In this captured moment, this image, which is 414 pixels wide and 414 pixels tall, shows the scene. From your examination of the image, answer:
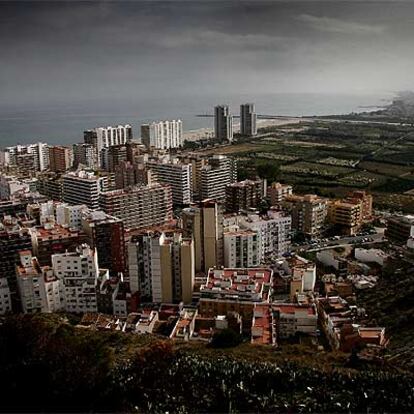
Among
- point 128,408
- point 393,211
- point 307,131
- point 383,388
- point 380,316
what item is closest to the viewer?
point 128,408

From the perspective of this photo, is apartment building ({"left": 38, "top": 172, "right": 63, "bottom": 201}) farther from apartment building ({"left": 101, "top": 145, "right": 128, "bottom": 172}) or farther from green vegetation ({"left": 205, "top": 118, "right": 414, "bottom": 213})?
green vegetation ({"left": 205, "top": 118, "right": 414, "bottom": 213})

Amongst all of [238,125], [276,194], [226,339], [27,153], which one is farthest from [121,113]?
[226,339]

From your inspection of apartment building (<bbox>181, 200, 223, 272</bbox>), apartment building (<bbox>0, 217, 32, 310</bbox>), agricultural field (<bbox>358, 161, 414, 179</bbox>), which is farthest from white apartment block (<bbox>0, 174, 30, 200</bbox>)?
agricultural field (<bbox>358, 161, 414, 179</bbox>)

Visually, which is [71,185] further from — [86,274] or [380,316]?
[380,316]

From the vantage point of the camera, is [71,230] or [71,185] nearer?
[71,230]

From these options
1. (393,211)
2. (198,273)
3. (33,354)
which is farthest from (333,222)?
(33,354)

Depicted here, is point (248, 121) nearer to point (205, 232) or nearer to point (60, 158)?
point (60, 158)

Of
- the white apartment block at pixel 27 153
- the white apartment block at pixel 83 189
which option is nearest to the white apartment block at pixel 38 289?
the white apartment block at pixel 83 189

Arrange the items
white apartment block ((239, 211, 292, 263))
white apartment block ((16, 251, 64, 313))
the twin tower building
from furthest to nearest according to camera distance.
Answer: the twin tower building < white apartment block ((239, 211, 292, 263)) < white apartment block ((16, 251, 64, 313))
